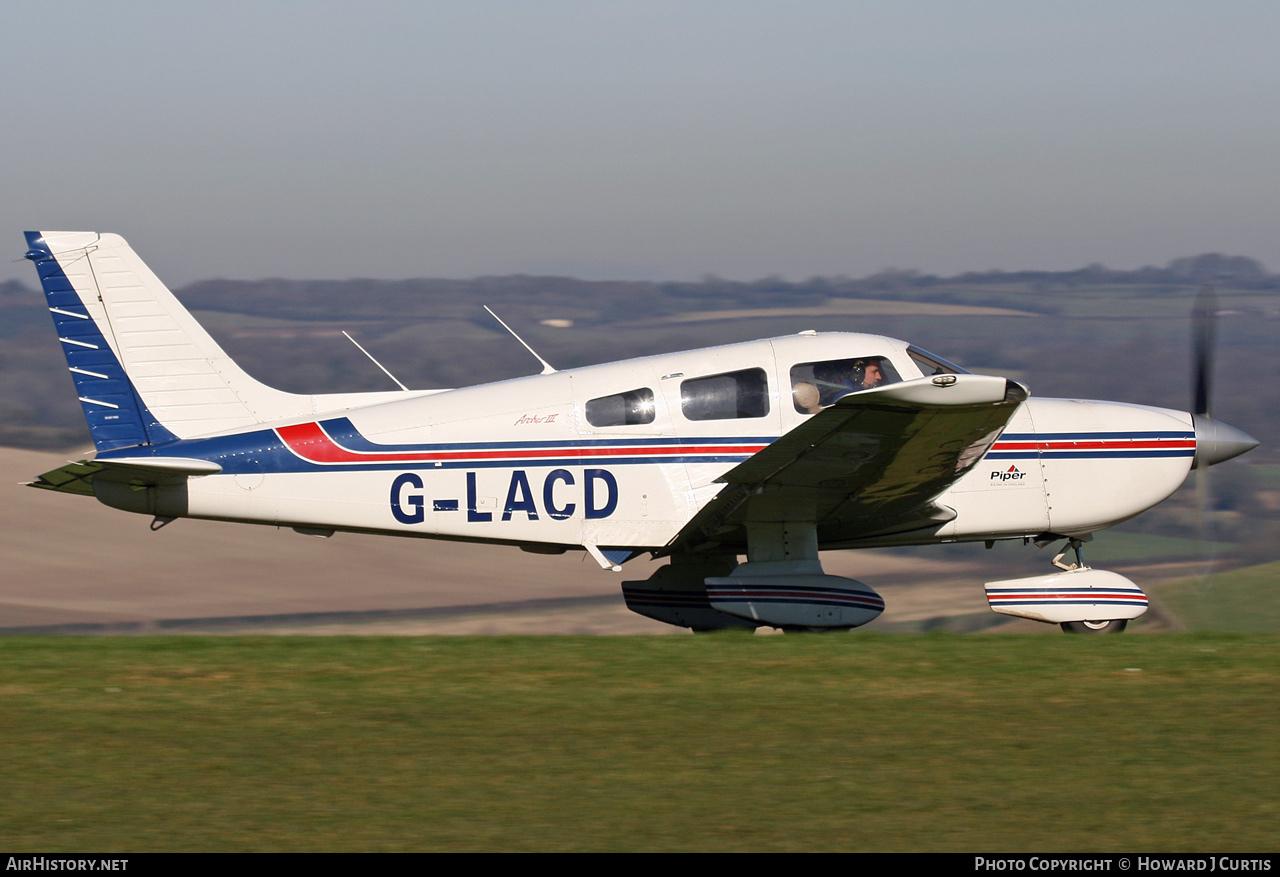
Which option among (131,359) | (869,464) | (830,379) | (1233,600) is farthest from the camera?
(1233,600)

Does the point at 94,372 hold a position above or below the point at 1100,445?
above

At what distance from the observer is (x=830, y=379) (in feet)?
32.4

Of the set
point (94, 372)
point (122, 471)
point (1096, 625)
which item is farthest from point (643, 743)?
point (94, 372)

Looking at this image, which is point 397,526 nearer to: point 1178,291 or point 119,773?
point 119,773

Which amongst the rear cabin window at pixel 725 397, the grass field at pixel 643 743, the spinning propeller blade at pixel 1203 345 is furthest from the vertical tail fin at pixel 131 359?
the spinning propeller blade at pixel 1203 345

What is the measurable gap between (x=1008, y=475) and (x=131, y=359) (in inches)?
293

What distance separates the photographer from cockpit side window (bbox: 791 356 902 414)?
9.86 metres

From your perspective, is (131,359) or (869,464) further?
(131,359)

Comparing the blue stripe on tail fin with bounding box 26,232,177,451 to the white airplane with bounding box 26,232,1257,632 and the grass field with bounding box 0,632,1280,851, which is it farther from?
the grass field with bounding box 0,632,1280,851

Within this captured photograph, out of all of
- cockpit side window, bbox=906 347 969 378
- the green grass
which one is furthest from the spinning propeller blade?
the green grass

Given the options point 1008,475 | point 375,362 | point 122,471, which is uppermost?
point 375,362

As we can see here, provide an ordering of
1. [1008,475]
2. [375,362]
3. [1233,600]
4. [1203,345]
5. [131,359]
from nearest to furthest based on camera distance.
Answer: [131,359], [1008,475], [375,362], [1203,345], [1233,600]

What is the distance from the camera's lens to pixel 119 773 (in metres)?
5.23

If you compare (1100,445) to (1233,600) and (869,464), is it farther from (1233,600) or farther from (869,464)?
(1233,600)
